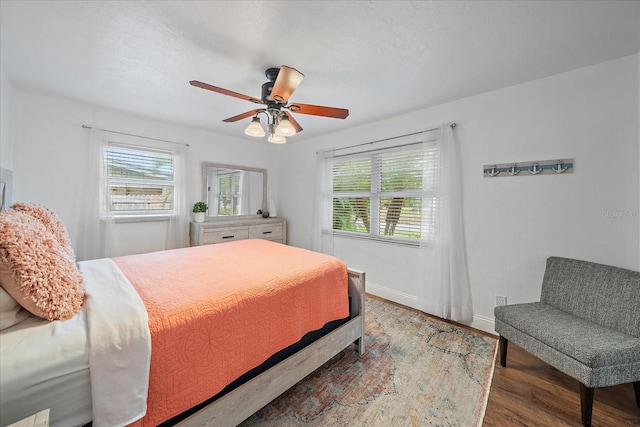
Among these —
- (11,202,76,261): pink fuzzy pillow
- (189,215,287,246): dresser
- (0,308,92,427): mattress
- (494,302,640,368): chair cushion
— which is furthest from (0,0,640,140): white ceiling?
(494,302,640,368): chair cushion

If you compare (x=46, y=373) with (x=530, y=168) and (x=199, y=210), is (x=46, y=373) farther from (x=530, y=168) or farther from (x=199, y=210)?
(x=530, y=168)

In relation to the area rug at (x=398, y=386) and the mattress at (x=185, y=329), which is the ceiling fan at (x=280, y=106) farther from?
the area rug at (x=398, y=386)

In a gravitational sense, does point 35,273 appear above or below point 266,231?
above

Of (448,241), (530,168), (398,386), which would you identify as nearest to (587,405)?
(398,386)

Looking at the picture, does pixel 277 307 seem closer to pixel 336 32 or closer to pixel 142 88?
pixel 336 32

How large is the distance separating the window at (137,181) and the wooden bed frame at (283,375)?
9.18 feet

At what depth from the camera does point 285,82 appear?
1.62 m

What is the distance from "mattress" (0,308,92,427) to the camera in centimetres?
75

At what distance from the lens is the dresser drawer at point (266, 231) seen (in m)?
3.93

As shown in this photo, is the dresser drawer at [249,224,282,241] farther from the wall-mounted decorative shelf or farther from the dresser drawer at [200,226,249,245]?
the wall-mounted decorative shelf

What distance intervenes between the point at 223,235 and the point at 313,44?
9.22 feet

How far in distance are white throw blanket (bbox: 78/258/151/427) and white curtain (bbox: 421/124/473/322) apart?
257 cm

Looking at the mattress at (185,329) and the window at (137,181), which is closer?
the mattress at (185,329)

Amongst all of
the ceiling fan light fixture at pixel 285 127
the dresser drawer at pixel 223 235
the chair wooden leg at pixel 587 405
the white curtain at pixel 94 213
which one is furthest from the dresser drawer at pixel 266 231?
the chair wooden leg at pixel 587 405
